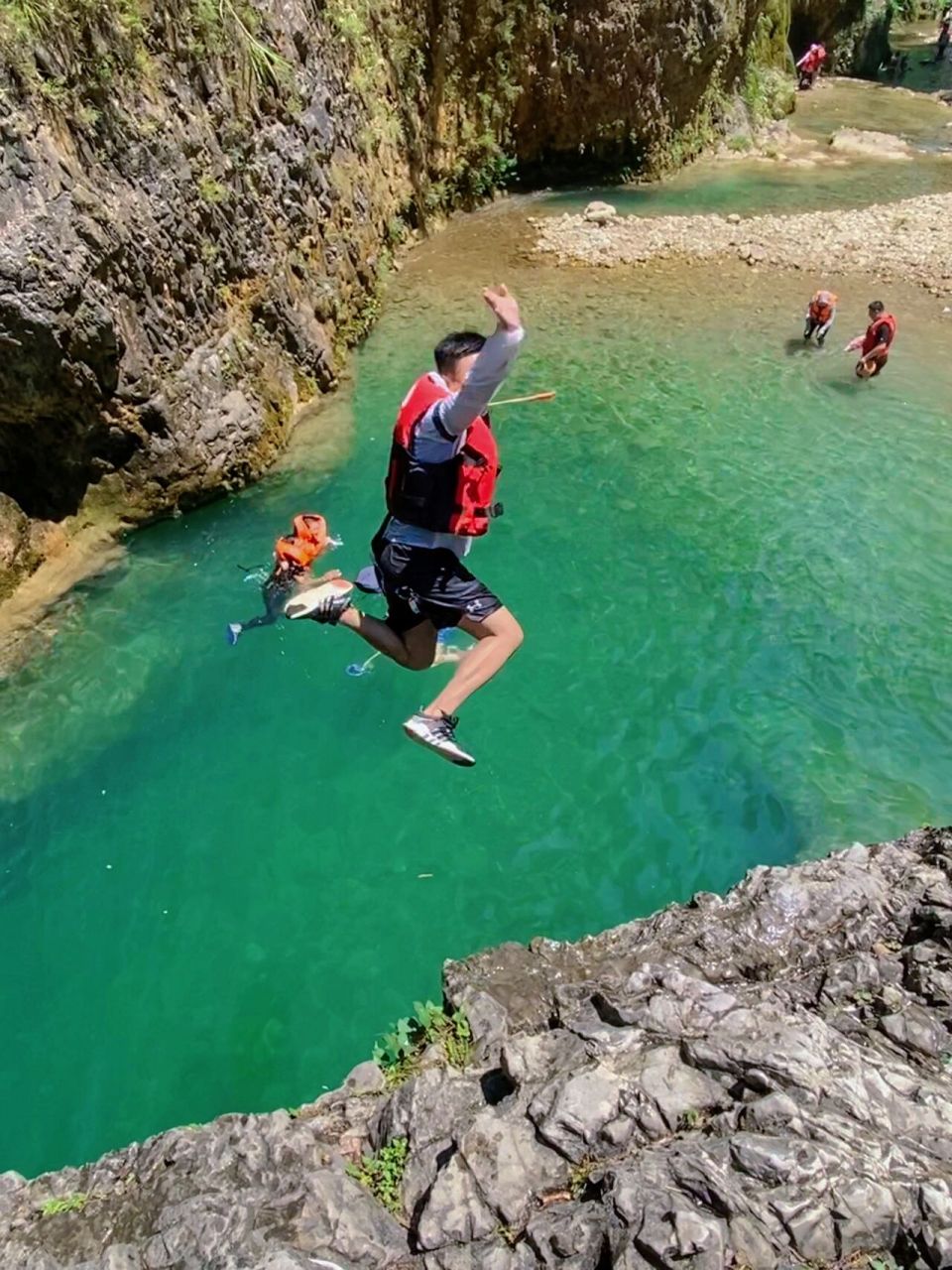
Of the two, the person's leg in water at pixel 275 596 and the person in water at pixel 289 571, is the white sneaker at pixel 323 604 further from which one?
the person's leg in water at pixel 275 596

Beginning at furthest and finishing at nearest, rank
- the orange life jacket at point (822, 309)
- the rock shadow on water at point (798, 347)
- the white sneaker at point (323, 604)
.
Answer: the rock shadow on water at point (798, 347) < the orange life jacket at point (822, 309) < the white sneaker at point (323, 604)

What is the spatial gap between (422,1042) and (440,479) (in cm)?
309

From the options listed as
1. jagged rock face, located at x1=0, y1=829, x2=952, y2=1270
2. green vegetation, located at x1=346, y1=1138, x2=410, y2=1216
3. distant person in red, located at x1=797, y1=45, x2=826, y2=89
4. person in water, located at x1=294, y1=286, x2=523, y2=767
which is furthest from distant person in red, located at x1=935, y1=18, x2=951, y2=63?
green vegetation, located at x1=346, y1=1138, x2=410, y2=1216

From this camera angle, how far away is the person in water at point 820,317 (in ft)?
46.4

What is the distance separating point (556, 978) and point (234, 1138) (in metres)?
2.02

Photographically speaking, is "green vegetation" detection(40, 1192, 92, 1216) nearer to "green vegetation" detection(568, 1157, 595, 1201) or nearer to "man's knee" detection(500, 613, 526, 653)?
"green vegetation" detection(568, 1157, 595, 1201)

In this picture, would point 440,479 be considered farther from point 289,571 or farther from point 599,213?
point 599,213

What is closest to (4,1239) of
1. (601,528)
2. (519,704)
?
(519,704)

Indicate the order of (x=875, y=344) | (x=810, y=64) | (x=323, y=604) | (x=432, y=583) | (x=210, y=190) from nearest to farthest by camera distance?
(x=432, y=583)
(x=323, y=604)
(x=210, y=190)
(x=875, y=344)
(x=810, y=64)

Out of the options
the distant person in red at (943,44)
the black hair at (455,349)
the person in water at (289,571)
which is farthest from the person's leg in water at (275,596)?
the distant person in red at (943,44)

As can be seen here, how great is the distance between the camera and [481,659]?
19.0ft

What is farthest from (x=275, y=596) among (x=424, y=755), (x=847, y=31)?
(x=847, y=31)

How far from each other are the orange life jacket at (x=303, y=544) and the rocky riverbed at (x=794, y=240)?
38.4 ft

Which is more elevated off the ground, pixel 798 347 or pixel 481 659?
pixel 481 659
